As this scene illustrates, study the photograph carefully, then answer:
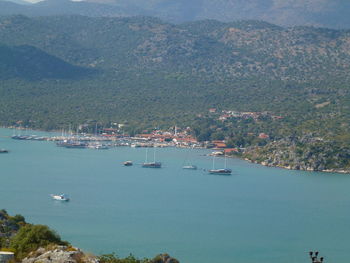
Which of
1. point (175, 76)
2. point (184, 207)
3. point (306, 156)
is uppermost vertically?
point (175, 76)

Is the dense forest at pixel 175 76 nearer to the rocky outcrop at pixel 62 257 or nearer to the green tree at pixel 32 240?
the green tree at pixel 32 240

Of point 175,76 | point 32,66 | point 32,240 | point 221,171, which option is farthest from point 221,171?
point 32,66

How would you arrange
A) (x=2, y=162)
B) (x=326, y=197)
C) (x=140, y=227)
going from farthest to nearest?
1. (x=2, y=162)
2. (x=326, y=197)
3. (x=140, y=227)

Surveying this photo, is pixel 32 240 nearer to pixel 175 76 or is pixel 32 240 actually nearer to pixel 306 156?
pixel 306 156

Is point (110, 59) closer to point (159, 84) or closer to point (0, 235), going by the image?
point (159, 84)

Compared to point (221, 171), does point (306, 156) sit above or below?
above

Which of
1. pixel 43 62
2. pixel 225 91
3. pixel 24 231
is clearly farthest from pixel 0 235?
pixel 43 62

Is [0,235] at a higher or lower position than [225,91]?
lower

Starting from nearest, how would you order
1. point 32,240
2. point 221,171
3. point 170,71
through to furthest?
point 32,240
point 221,171
point 170,71
